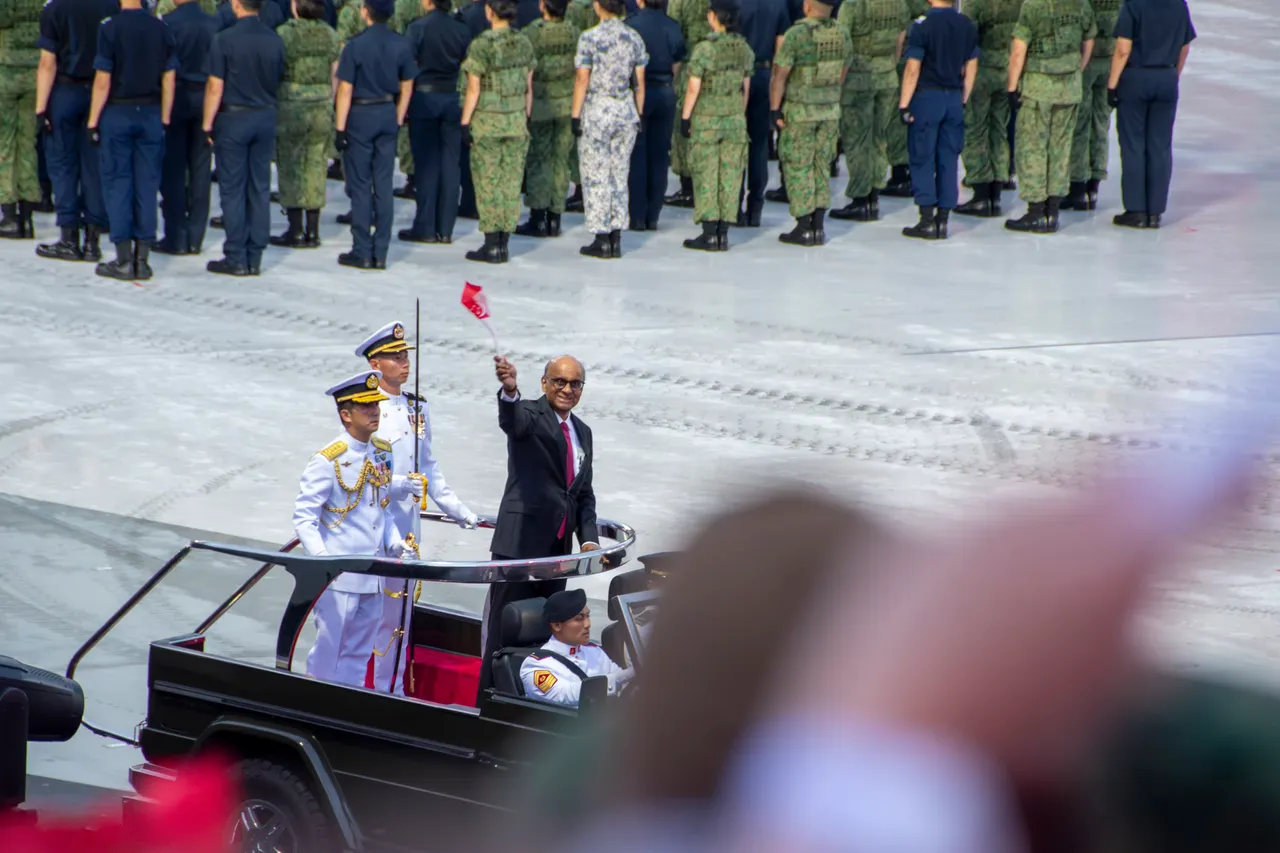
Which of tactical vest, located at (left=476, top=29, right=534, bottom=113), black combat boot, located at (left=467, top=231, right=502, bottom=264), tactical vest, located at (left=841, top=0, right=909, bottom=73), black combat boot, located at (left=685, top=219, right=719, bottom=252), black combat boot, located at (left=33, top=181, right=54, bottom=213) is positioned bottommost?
black combat boot, located at (left=33, top=181, right=54, bottom=213)

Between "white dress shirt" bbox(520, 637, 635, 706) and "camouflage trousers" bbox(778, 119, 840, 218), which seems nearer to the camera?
"white dress shirt" bbox(520, 637, 635, 706)

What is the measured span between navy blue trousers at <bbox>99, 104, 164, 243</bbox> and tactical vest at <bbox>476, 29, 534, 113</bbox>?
2.37 metres

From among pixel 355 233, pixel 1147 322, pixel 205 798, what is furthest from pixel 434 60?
pixel 205 798

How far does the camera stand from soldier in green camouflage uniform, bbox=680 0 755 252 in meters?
13.9

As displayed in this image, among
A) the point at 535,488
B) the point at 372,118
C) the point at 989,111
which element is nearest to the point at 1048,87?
the point at 989,111

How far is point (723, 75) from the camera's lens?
46.1ft

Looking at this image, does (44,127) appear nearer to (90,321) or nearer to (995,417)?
(90,321)

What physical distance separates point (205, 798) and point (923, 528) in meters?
0.78

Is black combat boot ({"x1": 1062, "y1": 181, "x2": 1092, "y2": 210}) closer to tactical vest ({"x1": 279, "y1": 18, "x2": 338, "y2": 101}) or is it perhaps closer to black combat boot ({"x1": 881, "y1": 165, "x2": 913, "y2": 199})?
black combat boot ({"x1": 881, "y1": 165, "x2": 913, "y2": 199})

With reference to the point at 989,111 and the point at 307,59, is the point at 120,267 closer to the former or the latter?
the point at 307,59

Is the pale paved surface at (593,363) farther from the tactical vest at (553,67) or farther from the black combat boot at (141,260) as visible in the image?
the tactical vest at (553,67)

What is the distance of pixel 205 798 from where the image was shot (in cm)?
134

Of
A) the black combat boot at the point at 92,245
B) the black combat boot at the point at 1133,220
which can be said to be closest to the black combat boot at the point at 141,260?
the black combat boot at the point at 92,245

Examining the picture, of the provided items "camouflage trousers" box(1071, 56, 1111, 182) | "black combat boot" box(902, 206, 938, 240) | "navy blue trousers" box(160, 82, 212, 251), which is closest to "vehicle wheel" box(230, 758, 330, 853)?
"navy blue trousers" box(160, 82, 212, 251)
